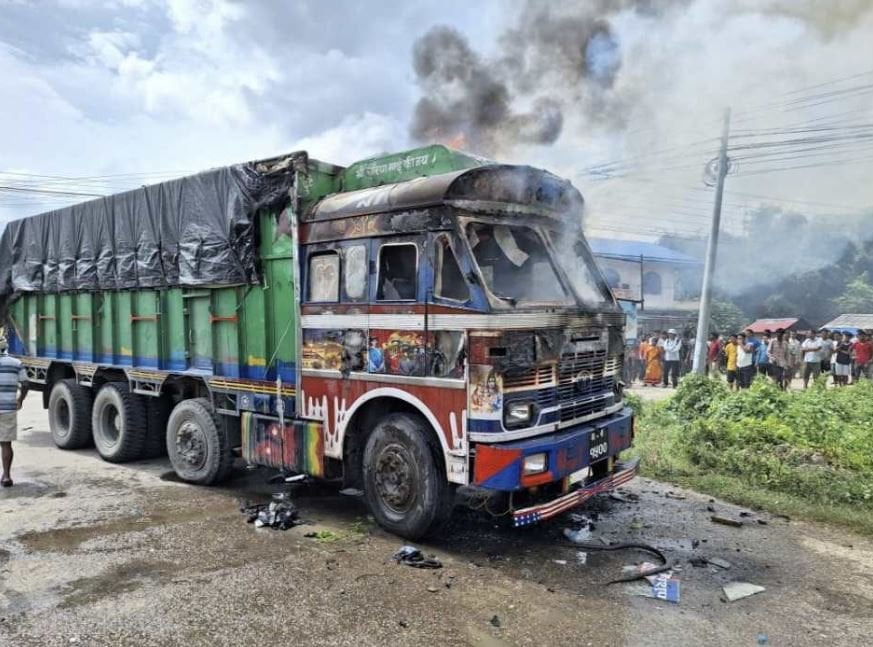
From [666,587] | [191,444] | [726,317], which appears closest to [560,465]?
[666,587]

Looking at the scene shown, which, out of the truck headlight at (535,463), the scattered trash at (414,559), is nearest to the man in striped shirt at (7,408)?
the scattered trash at (414,559)

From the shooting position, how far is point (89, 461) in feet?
28.2

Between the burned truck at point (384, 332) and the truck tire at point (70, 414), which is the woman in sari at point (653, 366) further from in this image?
the truck tire at point (70, 414)

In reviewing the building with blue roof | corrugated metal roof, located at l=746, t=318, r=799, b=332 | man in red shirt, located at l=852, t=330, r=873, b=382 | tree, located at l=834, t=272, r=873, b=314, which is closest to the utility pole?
man in red shirt, located at l=852, t=330, r=873, b=382

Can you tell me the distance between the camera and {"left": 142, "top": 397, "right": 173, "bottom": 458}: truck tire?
8.38 m

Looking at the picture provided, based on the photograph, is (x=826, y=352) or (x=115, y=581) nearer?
(x=115, y=581)

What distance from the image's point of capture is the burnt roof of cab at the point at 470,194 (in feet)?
16.5

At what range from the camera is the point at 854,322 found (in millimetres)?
29609

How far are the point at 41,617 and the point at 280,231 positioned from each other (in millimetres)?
3745

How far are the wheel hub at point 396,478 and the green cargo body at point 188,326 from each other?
1.43m

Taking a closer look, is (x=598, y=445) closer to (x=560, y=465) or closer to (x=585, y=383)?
(x=585, y=383)

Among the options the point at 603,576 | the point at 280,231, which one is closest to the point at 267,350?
the point at 280,231

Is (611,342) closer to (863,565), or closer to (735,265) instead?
(863,565)

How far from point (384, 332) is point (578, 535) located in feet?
7.89
